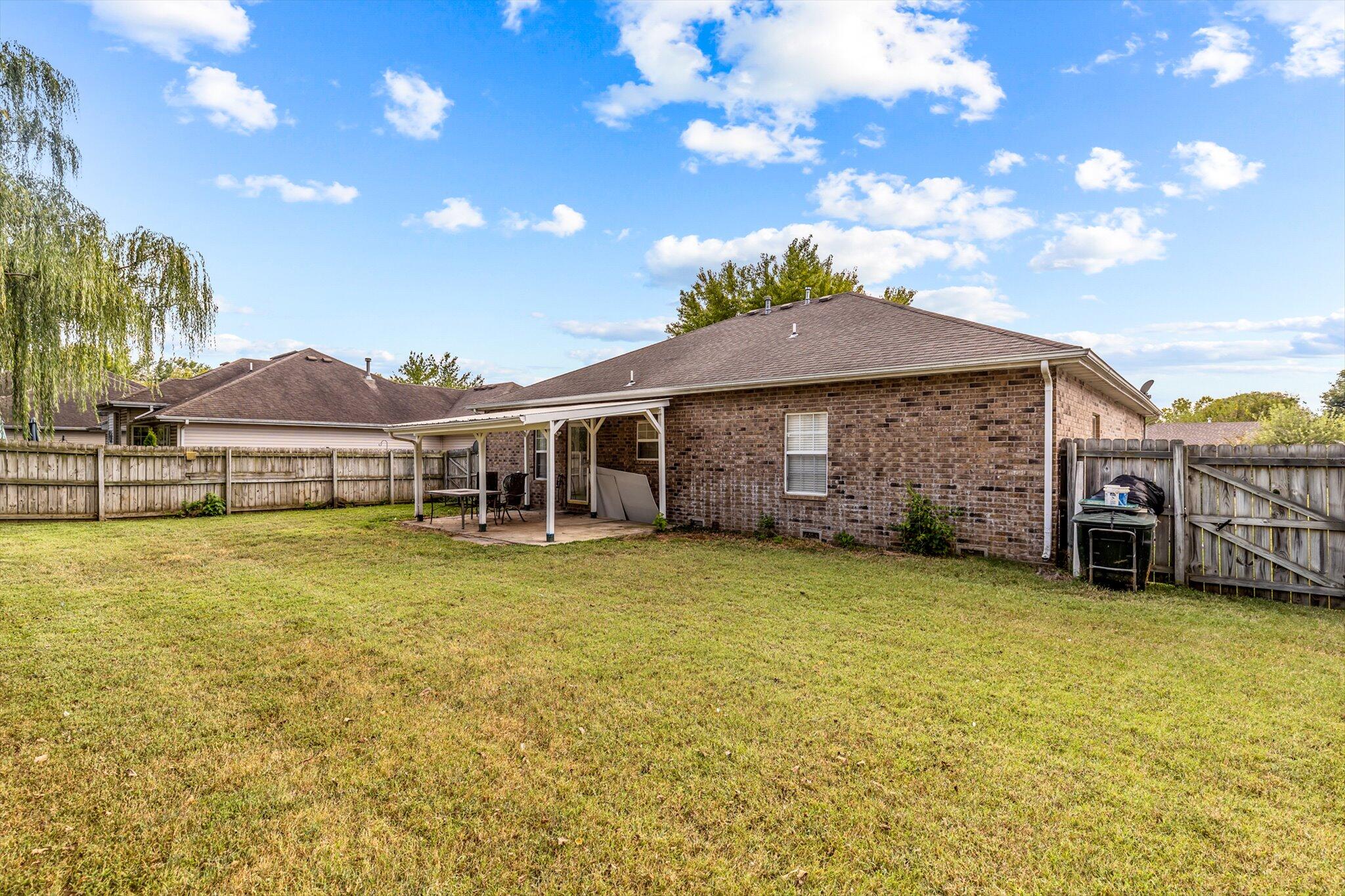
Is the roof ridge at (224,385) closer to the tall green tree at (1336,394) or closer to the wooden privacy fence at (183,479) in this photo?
the wooden privacy fence at (183,479)

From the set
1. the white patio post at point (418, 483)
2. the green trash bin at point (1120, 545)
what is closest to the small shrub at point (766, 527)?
the green trash bin at point (1120, 545)

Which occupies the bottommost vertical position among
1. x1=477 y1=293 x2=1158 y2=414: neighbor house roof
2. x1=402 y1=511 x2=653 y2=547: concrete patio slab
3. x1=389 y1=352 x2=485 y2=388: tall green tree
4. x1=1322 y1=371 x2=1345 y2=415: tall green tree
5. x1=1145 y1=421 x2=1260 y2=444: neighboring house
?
x1=402 y1=511 x2=653 y2=547: concrete patio slab

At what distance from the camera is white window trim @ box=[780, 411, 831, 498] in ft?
34.5

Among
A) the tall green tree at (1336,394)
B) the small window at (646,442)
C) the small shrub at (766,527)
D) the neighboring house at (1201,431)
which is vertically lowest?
the small shrub at (766,527)

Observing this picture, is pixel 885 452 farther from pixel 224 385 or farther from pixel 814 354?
pixel 224 385

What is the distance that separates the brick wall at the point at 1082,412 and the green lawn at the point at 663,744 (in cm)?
316

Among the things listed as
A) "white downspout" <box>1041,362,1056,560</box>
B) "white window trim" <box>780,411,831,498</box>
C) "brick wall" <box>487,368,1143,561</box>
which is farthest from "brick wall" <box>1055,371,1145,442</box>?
"white window trim" <box>780,411,831,498</box>

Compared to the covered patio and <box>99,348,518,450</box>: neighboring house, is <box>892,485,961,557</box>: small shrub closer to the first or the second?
the covered patio

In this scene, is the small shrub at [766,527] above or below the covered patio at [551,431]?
below

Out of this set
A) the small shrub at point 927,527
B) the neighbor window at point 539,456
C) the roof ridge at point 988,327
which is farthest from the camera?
the neighbor window at point 539,456

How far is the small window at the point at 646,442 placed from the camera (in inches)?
527

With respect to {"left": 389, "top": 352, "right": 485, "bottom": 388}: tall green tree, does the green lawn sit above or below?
below

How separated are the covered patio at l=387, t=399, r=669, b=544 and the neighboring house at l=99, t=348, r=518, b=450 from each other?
456 cm

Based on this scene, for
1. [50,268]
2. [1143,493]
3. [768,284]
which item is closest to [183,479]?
[50,268]
